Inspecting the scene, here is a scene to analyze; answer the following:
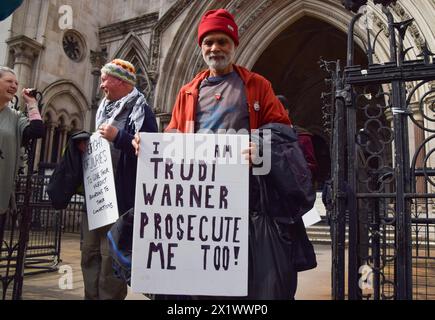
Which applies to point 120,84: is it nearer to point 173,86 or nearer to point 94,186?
point 94,186

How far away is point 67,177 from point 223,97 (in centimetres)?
129

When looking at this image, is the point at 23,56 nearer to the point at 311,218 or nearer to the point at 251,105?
the point at 311,218

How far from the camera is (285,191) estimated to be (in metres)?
1.87

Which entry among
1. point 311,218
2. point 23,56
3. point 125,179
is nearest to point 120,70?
point 125,179

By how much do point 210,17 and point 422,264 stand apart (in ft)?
18.7

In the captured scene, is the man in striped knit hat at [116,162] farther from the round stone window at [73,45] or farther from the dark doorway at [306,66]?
the dark doorway at [306,66]

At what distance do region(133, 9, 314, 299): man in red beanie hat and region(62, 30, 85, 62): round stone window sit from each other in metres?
12.7

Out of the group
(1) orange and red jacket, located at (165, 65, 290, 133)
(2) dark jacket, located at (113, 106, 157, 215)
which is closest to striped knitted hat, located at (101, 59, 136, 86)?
(2) dark jacket, located at (113, 106, 157, 215)

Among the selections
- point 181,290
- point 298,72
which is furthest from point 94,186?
point 298,72

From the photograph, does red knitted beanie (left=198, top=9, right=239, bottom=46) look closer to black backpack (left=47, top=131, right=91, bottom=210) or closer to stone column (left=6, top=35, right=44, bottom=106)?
black backpack (left=47, top=131, right=91, bottom=210)

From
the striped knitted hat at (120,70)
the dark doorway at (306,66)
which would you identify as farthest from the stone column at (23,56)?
the striped knitted hat at (120,70)

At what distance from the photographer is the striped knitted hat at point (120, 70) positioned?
8.80 ft

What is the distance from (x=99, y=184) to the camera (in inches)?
97.7

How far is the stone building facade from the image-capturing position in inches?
431
